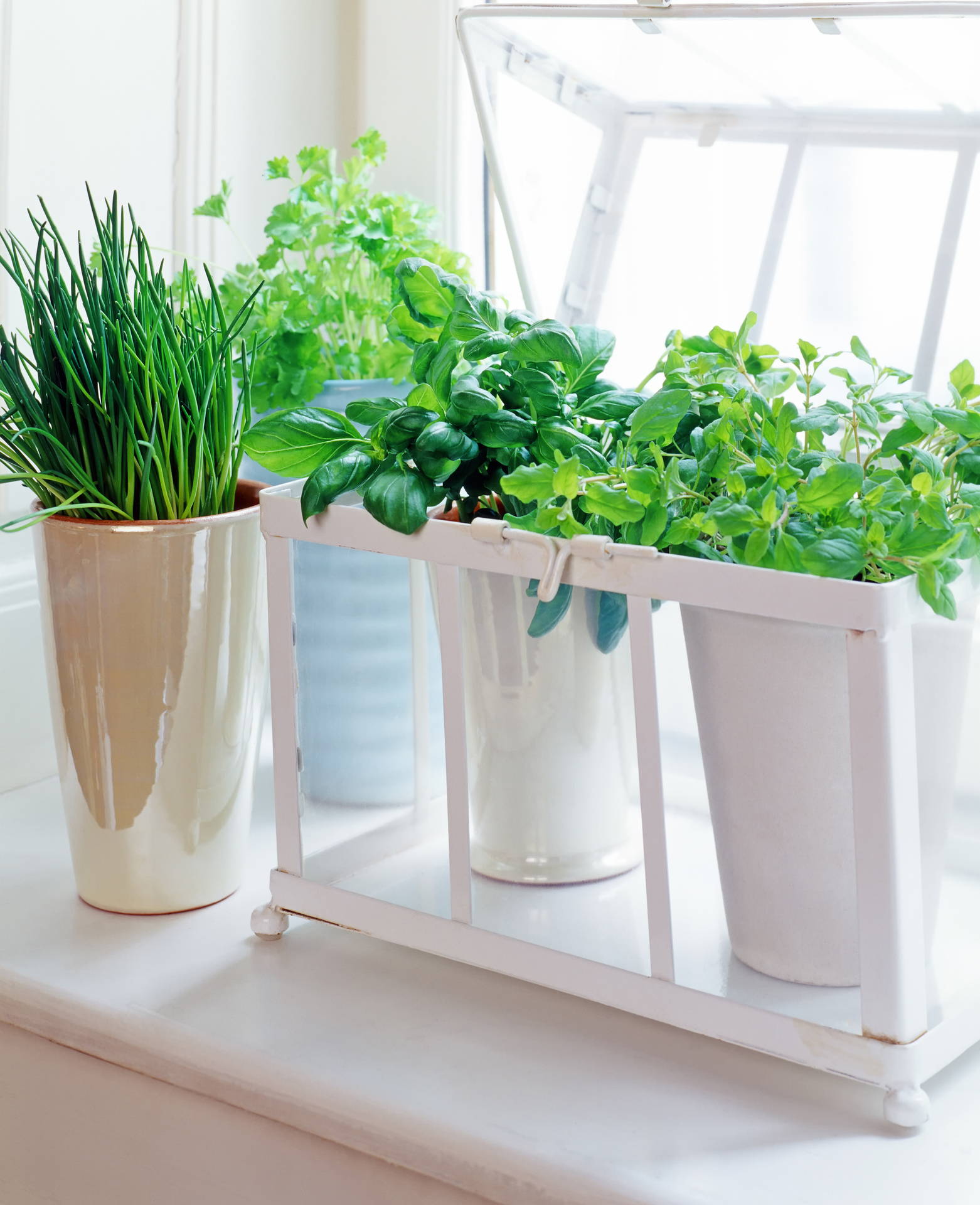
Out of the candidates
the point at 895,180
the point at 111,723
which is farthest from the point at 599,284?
the point at 111,723

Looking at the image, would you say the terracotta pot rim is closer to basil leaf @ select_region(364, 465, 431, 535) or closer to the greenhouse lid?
basil leaf @ select_region(364, 465, 431, 535)

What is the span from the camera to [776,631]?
536 mm

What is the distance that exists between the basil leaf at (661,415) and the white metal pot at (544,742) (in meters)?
0.08

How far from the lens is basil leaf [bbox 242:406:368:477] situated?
2.09 feet

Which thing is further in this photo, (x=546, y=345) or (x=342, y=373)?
(x=342, y=373)

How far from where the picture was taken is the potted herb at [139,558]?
2.21ft

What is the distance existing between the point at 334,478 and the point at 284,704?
0.14m

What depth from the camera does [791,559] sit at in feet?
1.68

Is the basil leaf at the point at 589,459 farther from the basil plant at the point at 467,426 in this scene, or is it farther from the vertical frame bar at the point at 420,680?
the vertical frame bar at the point at 420,680

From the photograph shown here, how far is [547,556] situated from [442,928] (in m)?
0.21

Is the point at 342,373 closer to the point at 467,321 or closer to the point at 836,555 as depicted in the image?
the point at 467,321

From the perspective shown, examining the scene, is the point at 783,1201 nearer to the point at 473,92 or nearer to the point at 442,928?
the point at 442,928

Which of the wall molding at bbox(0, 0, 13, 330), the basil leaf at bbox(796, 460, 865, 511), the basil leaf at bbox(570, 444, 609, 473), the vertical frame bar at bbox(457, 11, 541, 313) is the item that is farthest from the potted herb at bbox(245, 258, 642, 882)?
the wall molding at bbox(0, 0, 13, 330)

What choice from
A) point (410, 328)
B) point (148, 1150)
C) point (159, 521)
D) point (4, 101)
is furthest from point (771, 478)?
point (4, 101)
